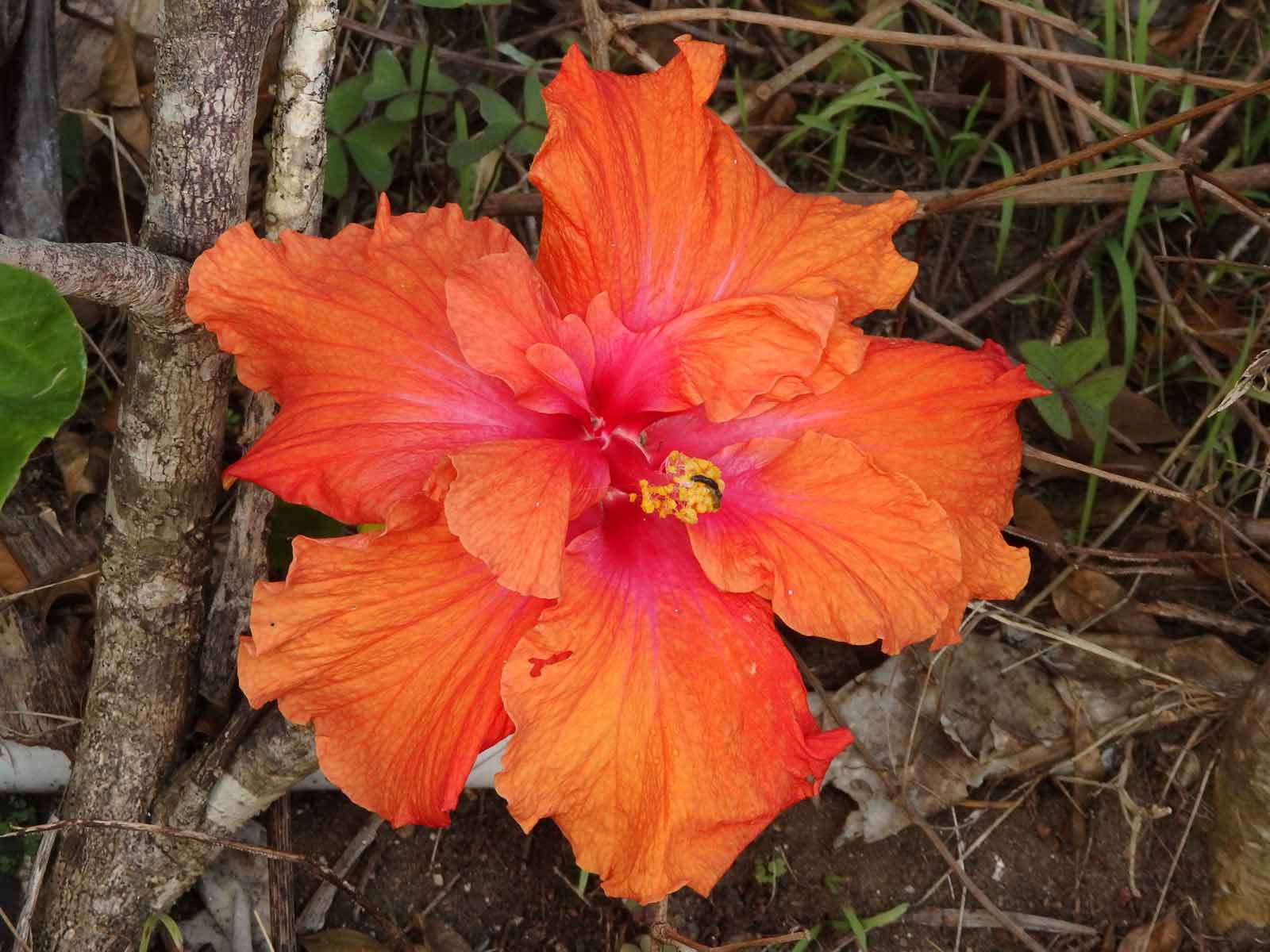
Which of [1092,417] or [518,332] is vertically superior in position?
[518,332]

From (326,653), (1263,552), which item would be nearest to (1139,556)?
(1263,552)

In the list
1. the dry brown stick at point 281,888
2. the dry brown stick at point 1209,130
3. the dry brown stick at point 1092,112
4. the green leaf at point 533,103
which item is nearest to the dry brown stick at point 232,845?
the dry brown stick at point 281,888

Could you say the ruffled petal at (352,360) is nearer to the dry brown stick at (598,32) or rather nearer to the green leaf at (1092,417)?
→ the dry brown stick at (598,32)

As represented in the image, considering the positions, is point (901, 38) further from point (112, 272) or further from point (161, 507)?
A: point (161, 507)

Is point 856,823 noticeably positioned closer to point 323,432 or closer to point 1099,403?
point 1099,403

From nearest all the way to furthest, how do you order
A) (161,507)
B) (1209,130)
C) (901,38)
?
(161,507), (901,38), (1209,130)

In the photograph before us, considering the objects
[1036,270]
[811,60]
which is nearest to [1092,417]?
[1036,270]
